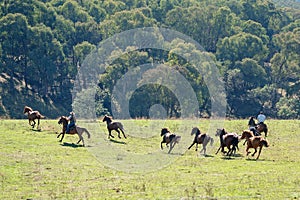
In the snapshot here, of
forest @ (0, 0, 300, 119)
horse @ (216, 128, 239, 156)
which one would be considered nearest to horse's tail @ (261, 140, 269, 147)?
horse @ (216, 128, 239, 156)

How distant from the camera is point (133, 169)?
2209 centimetres

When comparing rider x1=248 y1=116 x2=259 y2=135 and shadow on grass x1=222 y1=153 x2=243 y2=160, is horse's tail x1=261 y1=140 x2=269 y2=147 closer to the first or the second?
shadow on grass x1=222 y1=153 x2=243 y2=160

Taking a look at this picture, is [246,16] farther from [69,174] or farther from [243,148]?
[69,174]

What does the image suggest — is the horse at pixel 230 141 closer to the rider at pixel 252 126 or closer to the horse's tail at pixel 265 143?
the horse's tail at pixel 265 143

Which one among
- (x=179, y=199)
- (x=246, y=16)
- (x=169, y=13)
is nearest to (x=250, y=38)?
(x=169, y=13)

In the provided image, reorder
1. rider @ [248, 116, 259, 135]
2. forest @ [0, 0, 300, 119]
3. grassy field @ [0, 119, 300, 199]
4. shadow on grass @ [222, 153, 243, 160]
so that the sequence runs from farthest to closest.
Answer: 1. forest @ [0, 0, 300, 119]
2. rider @ [248, 116, 259, 135]
3. shadow on grass @ [222, 153, 243, 160]
4. grassy field @ [0, 119, 300, 199]

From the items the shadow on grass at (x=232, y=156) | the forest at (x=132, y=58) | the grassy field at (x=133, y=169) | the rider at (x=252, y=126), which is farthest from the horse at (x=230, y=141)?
the forest at (x=132, y=58)

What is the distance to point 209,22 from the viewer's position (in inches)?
3880

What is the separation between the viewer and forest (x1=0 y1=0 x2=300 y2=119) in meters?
72.6

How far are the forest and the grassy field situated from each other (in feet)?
124

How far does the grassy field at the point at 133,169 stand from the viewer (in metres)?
17.3

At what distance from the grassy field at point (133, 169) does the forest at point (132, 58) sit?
37.9 metres

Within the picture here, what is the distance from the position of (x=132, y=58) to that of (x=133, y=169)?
184 ft

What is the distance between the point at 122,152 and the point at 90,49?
186 feet
